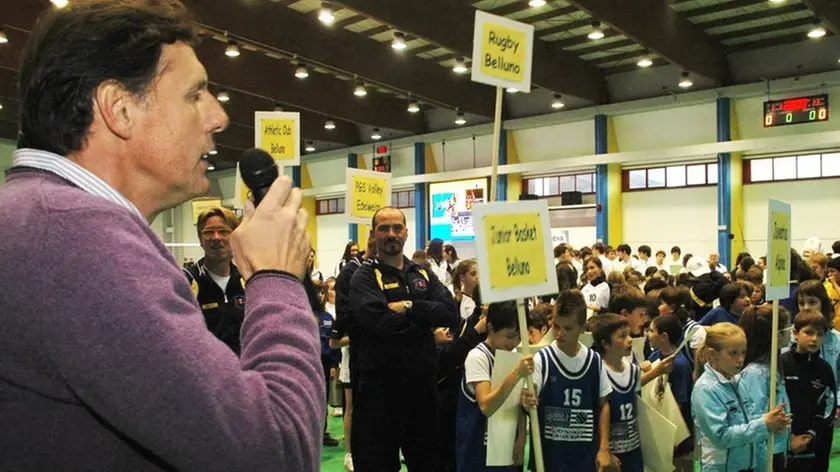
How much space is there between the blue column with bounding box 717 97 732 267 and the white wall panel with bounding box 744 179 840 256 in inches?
21.9

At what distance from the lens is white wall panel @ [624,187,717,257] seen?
1555cm

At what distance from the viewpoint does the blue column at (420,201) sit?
66.1 feet

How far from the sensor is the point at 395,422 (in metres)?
4.03

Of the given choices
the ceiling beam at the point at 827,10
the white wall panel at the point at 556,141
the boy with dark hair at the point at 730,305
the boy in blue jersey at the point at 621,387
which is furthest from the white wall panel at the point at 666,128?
the boy in blue jersey at the point at 621,387

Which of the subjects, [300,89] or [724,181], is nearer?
[724,181]

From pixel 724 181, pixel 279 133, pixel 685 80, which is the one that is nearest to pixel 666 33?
pixel 685 80

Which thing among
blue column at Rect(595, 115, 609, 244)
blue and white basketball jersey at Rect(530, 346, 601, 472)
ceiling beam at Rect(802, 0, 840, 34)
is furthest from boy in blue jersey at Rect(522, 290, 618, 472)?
blue column at Rect(595, 115, 609, 244)

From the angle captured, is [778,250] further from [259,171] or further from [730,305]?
[259,171]

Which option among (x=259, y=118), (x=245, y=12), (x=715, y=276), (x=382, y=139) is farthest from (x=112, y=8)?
(x=382, y=139)

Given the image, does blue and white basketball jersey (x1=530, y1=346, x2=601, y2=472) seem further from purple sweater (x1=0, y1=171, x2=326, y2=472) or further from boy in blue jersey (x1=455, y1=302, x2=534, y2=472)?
purple sweater (x1=0, y1=171, x2=326, y2=472)

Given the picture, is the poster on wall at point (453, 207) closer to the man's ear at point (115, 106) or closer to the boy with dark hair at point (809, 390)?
the boy with dark hair at point (809, 390)

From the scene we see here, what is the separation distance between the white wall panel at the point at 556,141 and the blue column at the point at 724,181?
10.2ft

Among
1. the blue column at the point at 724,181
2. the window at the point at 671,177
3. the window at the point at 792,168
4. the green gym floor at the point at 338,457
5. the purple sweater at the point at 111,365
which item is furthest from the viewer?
the window at the point at 671,177

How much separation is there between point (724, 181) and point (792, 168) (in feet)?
4.44
